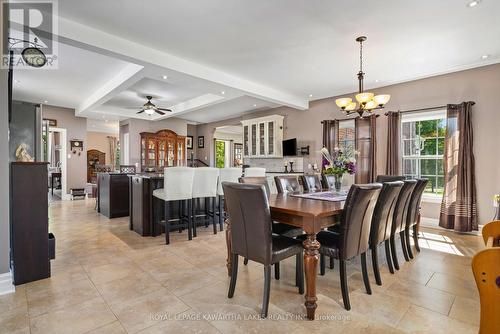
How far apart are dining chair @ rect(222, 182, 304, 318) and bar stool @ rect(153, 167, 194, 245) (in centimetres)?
176

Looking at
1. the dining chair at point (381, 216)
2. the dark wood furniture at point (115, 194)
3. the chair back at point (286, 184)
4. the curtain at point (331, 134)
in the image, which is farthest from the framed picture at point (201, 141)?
the dining chair at point (381, 216)

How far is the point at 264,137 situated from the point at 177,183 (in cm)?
376

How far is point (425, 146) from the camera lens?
4.72 metres

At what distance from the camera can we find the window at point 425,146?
179 inches

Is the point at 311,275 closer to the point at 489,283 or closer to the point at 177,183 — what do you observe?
the point at 489,283

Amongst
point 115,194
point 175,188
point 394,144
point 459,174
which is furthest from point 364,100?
point 115,194

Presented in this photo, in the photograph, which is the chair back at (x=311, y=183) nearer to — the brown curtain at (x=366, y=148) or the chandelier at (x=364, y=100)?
the chandelier at (x=364, y=100)

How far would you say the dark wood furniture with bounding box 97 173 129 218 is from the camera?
5090 millimetres

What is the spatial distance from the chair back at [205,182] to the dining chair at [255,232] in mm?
1921

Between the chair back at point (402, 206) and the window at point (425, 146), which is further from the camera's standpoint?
the window at point (425, 146)

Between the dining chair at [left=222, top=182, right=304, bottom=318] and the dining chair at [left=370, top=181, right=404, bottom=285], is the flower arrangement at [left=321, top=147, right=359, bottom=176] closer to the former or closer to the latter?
the dining chair at [left=370, top=181, right=404, bottom=285]

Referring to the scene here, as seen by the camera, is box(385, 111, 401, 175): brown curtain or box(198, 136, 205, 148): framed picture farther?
box(198, 136, 205, 148): framed picture

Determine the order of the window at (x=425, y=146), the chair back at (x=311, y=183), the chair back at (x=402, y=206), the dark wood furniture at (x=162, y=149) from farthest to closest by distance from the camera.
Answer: the dark wood furniture at (x=162, y=149) → the window at (x=425, y=146) → the chair back at (x=311, y=183) → the chair back at (x=402, y=206)

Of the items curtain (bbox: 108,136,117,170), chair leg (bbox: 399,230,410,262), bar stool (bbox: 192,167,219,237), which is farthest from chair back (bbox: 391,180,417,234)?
curtain (bbox: 108,136,117,170)
